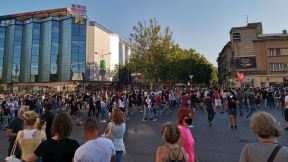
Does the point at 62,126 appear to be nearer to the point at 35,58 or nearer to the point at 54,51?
the point at 54,51

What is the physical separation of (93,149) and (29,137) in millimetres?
1329

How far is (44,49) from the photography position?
2650 inches

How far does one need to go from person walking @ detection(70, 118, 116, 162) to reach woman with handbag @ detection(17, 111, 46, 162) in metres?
1.13

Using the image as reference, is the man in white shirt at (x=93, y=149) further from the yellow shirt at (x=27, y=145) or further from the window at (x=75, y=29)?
the window at (x=75, y=29)

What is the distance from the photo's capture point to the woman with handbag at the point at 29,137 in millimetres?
3836

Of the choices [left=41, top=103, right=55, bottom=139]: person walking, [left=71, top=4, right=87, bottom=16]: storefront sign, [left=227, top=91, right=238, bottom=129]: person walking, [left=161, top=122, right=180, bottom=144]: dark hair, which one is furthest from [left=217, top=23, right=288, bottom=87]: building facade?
[left=161, top=122, right=180, bottom=144]: dark hair

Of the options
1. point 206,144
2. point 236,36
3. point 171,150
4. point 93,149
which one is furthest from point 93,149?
point 236,36

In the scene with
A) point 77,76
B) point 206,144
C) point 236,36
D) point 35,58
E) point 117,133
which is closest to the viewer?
point 117,133

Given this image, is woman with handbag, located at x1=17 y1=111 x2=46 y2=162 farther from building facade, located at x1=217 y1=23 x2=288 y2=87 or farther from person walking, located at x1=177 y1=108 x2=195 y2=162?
building facade, located at x1=217 y1=23 x2=288 y2=87

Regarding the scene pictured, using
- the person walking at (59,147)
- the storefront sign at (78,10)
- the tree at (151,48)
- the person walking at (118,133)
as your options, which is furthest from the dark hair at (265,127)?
the storefront sign at (78,10)

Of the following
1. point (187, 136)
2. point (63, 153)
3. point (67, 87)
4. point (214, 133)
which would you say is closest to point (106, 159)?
point (63, 153)

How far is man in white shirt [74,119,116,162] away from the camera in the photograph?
10.0 feet

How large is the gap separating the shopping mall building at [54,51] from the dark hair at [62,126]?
2400 inches

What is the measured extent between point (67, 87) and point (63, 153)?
202ft
